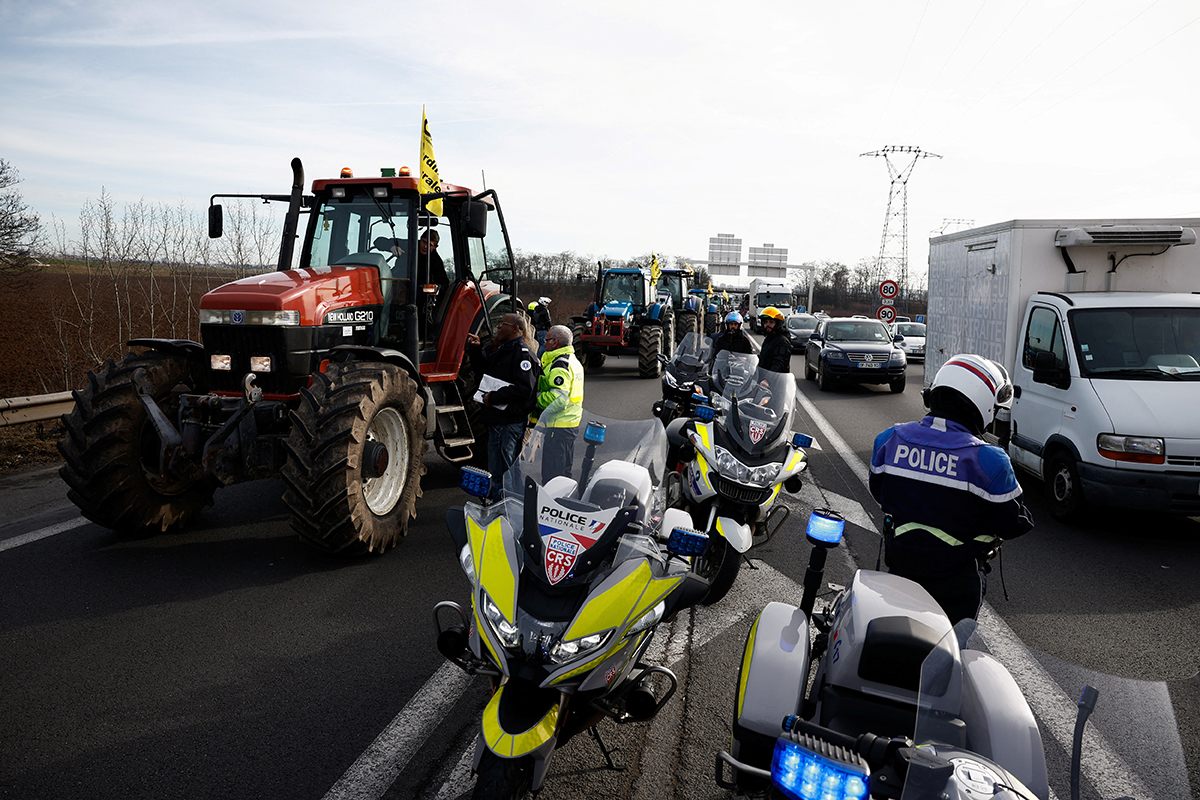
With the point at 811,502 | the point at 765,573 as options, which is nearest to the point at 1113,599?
the point at 765,573

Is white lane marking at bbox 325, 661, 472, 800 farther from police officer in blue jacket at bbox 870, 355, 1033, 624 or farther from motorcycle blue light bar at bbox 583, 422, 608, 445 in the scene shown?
police officer in blue jacket at bbox 870, 355, 1033, 624

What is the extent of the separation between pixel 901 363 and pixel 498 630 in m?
16.6

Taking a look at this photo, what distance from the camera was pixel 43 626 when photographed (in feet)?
15.3

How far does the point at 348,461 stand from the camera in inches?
213

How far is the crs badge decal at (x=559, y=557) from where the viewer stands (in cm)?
302

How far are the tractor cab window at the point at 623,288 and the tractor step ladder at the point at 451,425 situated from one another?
1515 centimetres

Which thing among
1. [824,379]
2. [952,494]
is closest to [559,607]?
[952,494]

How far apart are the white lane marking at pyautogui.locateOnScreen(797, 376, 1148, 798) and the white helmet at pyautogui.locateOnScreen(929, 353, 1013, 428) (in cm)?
95

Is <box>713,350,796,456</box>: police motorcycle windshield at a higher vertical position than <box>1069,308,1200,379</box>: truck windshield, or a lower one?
lower

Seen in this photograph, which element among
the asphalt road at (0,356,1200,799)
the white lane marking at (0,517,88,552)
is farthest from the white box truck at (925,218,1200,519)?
the white lane marking at (0,517,88,552)

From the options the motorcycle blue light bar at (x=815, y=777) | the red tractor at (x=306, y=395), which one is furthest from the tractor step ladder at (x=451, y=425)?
the motorcycle blue light bar at (x=815, y=777)

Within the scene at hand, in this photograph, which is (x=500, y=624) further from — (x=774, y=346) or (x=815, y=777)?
(x=774, y=346)

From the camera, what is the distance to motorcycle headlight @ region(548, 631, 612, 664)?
9.20 feet

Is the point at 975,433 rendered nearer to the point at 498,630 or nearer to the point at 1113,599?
the point at 498,630
